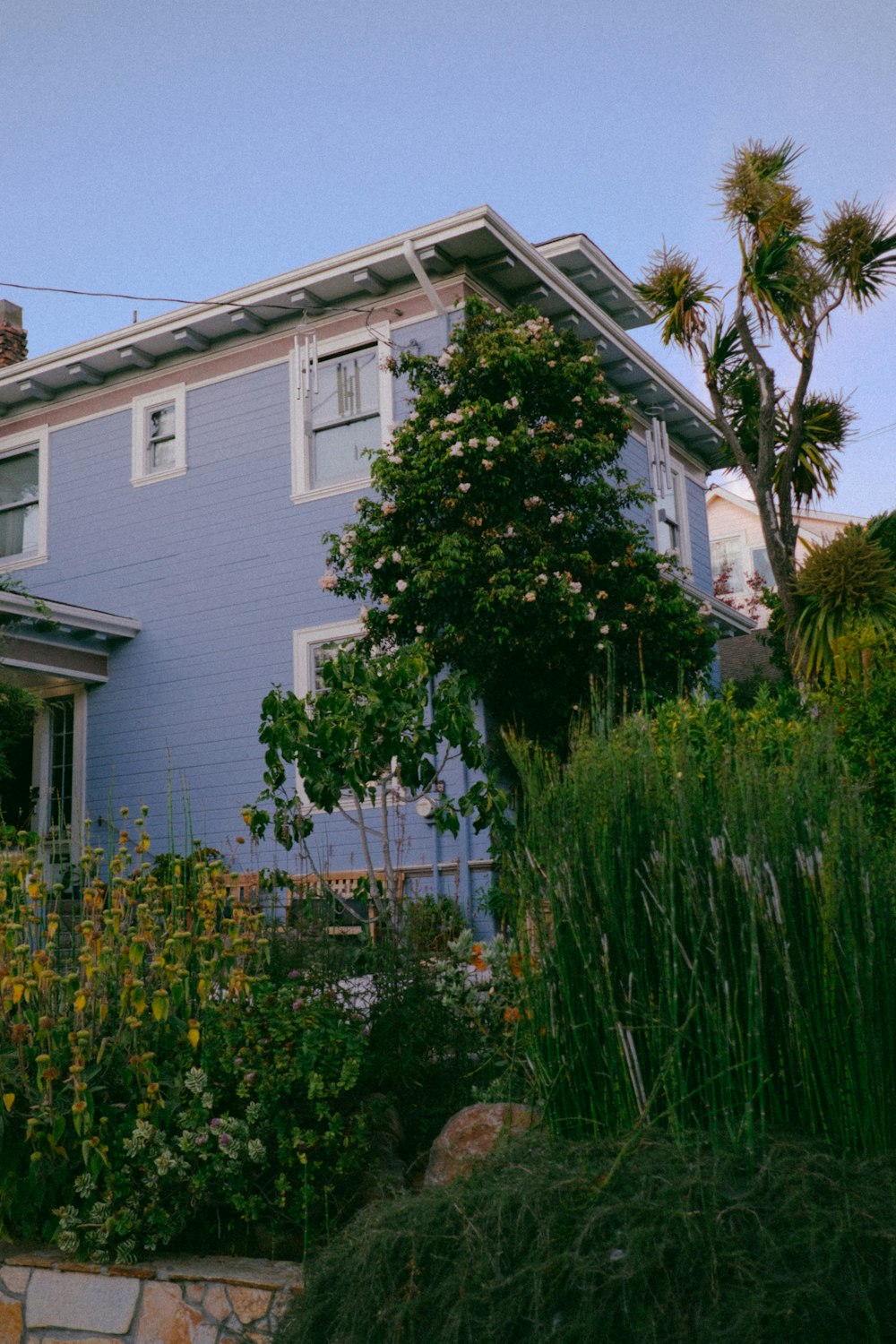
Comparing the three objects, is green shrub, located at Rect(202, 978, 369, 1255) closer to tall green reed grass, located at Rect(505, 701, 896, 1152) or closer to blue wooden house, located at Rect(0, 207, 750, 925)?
tall green reed grass, located at Rect(505, 701, 896, 1152)

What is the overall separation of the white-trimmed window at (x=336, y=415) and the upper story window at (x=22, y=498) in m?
3.61

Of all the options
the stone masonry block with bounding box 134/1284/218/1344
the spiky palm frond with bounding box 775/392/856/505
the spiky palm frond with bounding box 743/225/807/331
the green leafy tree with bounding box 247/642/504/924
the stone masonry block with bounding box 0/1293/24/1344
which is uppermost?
the spiky palm frond with bounding box 743/225/807/331

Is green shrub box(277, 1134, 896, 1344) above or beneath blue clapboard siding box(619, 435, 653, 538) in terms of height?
beneath

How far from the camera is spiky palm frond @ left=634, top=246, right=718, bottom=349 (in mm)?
11227

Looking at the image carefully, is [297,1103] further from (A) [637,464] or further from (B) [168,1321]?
(A) [637,464]

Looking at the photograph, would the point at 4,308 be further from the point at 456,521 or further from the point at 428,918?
the point at 428,918

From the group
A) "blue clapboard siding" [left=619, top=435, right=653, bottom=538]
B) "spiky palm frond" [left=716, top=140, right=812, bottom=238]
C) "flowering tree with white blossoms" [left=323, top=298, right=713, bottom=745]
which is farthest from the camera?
"blue clapboard siding" [left=619, top=435, right=653, bottom=538]

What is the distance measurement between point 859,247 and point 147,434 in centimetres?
752

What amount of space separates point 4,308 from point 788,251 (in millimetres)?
9448

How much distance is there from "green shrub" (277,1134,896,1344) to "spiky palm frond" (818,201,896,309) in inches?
393

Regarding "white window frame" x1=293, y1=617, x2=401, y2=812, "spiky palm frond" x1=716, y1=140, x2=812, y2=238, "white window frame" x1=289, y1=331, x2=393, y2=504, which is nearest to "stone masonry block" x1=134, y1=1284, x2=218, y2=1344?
"white window frame" x1=293, y1=617, x2=401, y2=812

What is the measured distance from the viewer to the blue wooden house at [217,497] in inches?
453

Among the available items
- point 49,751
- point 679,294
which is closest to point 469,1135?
point 679,294

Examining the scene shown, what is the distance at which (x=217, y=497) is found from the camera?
12633 mm
